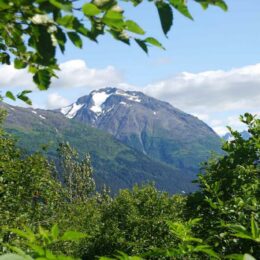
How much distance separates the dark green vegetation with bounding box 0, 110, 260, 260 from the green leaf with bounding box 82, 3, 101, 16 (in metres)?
1.23

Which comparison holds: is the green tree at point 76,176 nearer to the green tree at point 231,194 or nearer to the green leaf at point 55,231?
the green tree at point 231,194

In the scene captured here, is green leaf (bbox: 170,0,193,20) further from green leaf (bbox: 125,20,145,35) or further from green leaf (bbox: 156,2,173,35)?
green leaf (bbox: 125,20,145,35)

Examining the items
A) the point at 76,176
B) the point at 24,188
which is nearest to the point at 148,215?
the point at 24,188

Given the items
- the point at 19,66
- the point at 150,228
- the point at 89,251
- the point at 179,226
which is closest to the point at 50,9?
the point at 19,66

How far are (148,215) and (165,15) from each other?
152 feet

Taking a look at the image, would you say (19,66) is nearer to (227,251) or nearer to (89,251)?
(227,251)

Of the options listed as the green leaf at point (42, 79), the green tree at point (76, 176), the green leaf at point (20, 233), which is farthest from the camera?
the green tree at point (76, 176)

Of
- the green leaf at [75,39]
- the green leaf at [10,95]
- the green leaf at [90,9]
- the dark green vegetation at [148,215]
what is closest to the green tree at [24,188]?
the dark green vegetation at [148,215]

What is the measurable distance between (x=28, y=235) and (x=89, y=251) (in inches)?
1945

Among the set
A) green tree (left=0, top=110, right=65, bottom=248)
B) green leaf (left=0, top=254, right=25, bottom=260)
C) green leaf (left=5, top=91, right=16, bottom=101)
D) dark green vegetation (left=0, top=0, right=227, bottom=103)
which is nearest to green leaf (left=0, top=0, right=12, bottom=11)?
dark green vegetation (left=0, top=0, right=227, bottom=103)

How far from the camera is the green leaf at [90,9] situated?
2.61 m

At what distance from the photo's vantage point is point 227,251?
834 centimetres

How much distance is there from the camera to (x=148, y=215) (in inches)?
1897

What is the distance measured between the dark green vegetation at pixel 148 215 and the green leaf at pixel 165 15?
1.32 m
